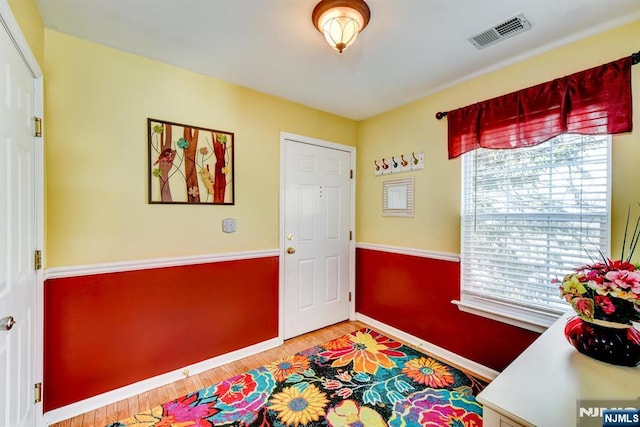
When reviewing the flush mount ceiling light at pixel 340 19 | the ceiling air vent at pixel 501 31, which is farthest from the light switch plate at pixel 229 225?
the ceiling air vent at pixel 501 31

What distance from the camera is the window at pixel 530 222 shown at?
5.64 ft

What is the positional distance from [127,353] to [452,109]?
3.15 meters

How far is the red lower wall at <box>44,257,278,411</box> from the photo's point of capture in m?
1.77

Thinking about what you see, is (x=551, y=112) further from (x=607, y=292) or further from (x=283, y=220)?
(x=283, y=220)

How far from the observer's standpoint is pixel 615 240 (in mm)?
1630

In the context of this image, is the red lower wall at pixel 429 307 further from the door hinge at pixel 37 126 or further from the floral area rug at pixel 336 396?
the door hinge at pixel 37 126

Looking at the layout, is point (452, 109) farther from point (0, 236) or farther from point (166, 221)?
point (0, 236)

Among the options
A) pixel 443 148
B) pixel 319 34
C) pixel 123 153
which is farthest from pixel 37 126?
pixel 443 148

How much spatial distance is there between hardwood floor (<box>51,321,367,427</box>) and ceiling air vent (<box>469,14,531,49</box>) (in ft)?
9.02

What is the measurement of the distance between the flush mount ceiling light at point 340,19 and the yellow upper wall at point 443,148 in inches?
49.4

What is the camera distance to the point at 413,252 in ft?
8.83

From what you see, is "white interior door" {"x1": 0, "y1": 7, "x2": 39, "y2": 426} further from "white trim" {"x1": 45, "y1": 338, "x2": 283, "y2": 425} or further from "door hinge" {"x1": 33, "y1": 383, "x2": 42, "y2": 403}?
"white trim" {"x1": 45, "y1": 338, "x2": 283, "y2": 425}

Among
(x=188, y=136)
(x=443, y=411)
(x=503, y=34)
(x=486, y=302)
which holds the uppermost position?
(x=503, y=34)

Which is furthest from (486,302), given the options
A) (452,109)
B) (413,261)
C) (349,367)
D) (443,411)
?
(452,109)
